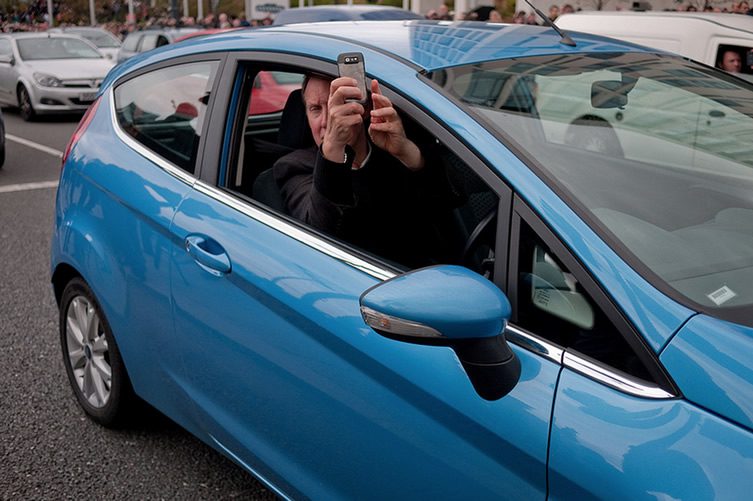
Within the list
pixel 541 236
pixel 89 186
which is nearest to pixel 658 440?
pixel 541 236

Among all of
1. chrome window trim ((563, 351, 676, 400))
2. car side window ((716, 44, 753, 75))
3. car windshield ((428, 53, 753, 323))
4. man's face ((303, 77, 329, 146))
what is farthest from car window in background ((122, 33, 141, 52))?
chrome window trim ((563, 351, 676, 400))

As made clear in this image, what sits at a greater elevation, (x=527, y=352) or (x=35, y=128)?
(x=527, y=352)

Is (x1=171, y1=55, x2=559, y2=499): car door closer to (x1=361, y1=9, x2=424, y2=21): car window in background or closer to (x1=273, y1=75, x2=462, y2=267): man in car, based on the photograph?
(x1=273, y1=75, x2=462, y2=267): man in car

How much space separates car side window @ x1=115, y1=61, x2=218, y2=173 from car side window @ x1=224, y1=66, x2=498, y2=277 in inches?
7.5

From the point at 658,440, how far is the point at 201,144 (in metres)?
1.68

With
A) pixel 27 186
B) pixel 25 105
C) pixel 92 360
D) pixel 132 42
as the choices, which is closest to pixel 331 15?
pixel 27 186

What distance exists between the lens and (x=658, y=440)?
148cm

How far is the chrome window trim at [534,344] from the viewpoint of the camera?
168 cm

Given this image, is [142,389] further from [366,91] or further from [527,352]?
[527,352]

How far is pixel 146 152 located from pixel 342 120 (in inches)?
41.9

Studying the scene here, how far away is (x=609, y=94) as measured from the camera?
225 centimetres

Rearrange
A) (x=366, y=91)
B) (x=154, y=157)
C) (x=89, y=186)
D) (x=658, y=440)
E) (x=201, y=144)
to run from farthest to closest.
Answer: (x=89, y=186), (x=154, y=157), (x=201, y=144), (x=366, y=91), (x=658, y=440)

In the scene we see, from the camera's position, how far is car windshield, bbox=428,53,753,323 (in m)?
1.74

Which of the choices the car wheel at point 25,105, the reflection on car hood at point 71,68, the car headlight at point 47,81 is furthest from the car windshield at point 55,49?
the car headlight at point 47,81
